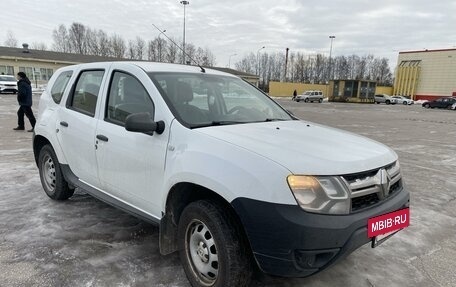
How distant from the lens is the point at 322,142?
111 inches

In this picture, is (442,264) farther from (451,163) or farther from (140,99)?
(451,163)

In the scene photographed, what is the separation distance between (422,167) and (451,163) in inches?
47.7

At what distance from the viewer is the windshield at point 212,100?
3081 millimetres

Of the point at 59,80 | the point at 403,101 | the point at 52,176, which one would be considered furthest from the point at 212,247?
the point at 403,101

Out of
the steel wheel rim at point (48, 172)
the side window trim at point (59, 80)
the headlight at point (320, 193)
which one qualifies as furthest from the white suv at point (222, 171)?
the steel wheel rim at point (48, 172)

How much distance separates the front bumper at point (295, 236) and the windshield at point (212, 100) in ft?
3.31

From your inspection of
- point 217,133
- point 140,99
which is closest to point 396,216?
point 217,133

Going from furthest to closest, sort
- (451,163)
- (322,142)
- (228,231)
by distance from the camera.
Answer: (451,163), (322,142), (228,231)

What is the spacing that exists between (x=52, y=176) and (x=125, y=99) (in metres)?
2.09

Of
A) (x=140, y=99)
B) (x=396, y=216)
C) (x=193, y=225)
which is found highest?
(x=140, y=99)

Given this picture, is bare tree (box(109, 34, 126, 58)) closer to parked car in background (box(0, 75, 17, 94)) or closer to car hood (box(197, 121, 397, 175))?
parked car in background (box(0, 75, 17, 94))

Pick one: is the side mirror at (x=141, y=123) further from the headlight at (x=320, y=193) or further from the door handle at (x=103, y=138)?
the headlight at (x=320, y=193)

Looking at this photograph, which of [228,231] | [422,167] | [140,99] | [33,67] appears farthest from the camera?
[33,67]

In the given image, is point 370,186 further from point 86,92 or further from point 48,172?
point 48,172
